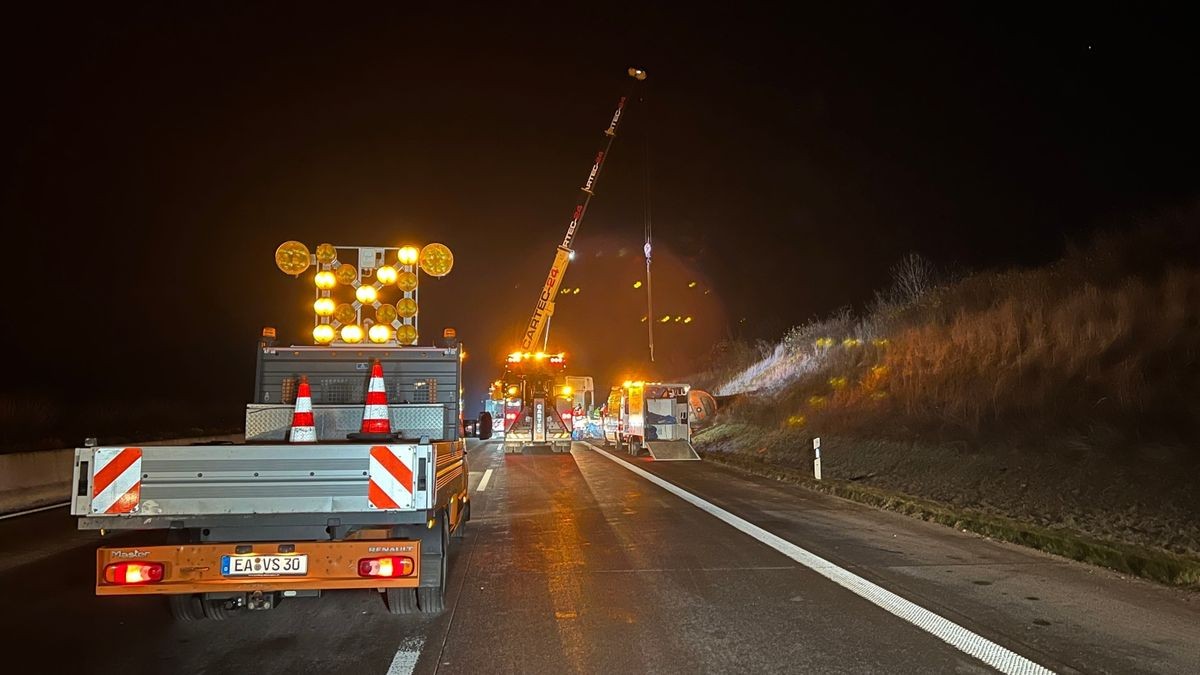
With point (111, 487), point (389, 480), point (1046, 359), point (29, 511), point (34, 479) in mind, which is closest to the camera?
point (111, 487)

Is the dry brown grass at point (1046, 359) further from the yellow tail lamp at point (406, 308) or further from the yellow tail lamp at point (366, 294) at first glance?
the yellow tail lamp at point (366, 294)

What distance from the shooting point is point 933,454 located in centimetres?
1542

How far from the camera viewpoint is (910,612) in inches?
259

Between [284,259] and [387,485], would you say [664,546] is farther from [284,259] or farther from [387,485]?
[284,259]

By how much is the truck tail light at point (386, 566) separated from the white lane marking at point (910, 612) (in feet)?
13.2

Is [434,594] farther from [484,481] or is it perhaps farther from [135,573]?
[484,481]

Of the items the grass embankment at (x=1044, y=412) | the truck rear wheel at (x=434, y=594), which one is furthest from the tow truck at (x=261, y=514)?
the grass embankment at (x=1044, y=412)

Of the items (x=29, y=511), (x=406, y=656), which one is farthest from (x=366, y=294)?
(x=29, y=511)

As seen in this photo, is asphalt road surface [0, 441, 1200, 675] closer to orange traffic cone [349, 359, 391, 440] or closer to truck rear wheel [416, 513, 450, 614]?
truck rear wheel [416, 513, 450, 614]

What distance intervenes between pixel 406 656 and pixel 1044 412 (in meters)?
12.1

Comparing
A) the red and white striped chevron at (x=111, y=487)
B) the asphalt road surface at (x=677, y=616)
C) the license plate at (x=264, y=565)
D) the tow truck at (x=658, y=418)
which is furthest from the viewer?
the tow truck at (x=658, y=418)

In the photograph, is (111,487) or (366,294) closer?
(111,487)

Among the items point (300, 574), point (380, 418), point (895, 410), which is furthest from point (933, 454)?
point (300, 574)

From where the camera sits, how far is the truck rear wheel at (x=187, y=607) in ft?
21.5
